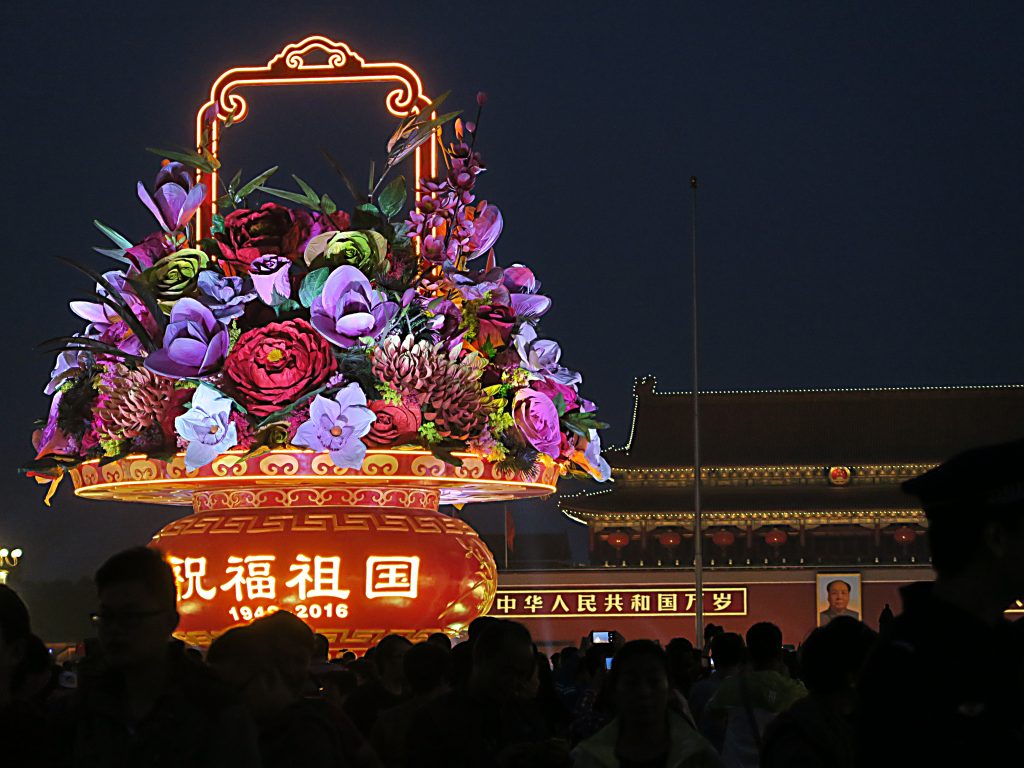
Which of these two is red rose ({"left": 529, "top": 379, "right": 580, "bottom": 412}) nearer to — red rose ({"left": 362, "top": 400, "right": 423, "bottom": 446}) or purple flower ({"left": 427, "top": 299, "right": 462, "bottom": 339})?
purple flower ({"left": 427, "top": 299, "right": 462, "bottom": 339})

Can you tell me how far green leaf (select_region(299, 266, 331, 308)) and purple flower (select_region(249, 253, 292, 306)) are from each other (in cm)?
13

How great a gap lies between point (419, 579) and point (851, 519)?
27991 millimetres

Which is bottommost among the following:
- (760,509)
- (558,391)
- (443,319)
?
(558,391)

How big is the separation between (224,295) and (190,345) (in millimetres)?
404

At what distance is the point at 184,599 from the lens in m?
10.6

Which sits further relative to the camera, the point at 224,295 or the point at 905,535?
the point at 905,535

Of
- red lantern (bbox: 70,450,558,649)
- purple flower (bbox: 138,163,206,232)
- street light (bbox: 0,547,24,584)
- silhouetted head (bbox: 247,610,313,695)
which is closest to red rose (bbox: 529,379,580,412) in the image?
red lantern (bbox: 70,450,558,649)

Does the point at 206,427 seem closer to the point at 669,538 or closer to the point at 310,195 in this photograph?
the point at 310,195

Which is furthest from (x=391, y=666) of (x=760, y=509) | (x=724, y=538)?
(x=724, y=538)

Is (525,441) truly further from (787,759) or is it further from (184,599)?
(787,759)

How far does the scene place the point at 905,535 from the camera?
37031 mm

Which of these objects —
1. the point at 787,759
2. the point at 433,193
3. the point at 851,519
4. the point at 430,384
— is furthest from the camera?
the point at 851,519

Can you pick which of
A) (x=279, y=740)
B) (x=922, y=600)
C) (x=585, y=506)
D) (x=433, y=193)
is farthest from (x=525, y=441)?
(x=585, y=506)

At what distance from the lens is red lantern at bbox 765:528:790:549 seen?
37438mm
